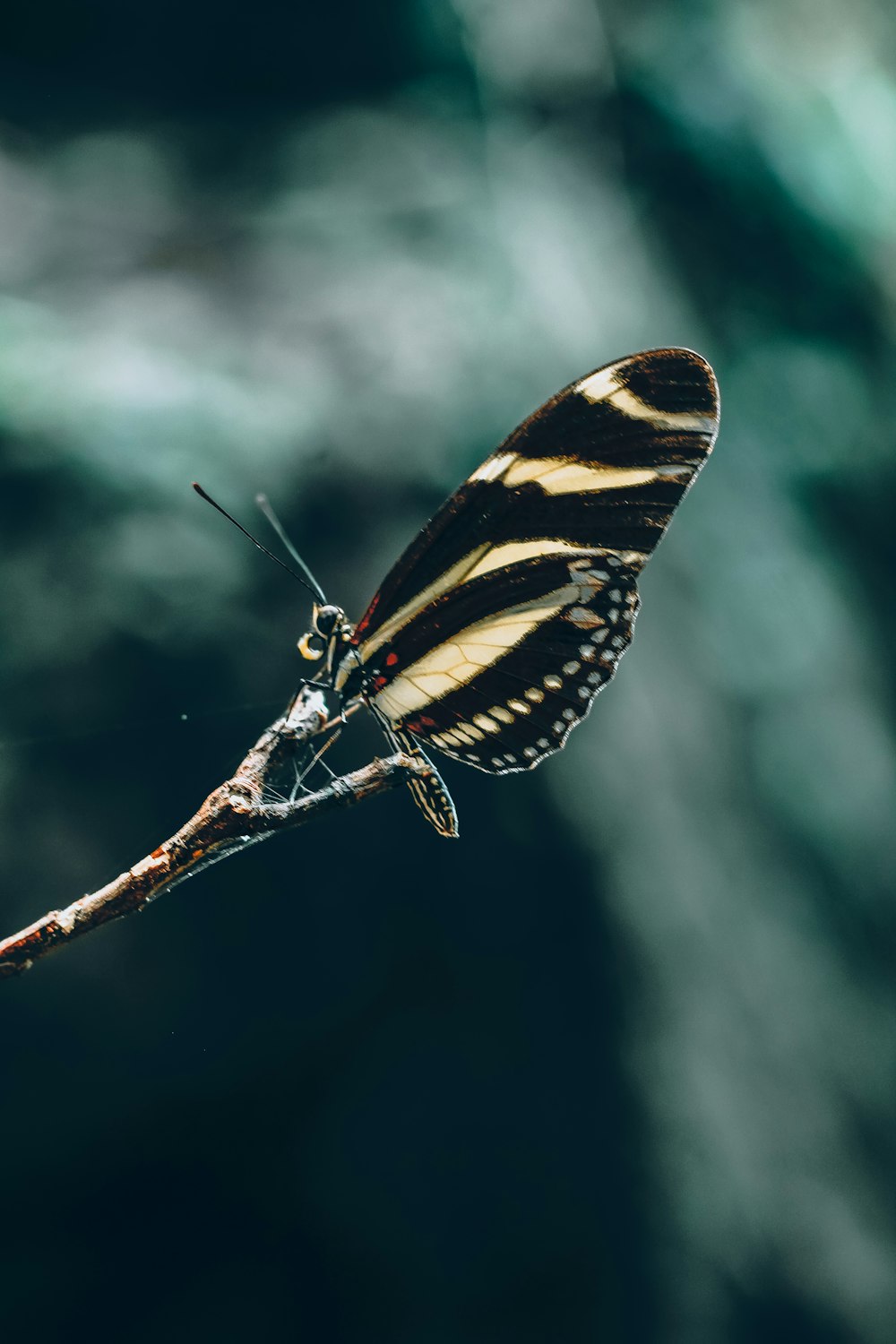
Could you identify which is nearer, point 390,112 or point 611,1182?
point 611,1182

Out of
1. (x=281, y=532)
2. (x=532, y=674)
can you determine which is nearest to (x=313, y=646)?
(x=532, y=674)

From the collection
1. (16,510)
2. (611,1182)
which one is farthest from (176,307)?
(611,1182)

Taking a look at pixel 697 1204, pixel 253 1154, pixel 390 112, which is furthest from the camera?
pixel 390 112

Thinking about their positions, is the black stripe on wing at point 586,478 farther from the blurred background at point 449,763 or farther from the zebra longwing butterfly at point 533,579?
the blurred background at point 449,763

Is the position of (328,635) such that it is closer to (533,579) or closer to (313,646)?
(313,646)

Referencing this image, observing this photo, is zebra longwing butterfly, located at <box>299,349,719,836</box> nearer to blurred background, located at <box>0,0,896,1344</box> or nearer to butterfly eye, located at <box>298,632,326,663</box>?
butterfly eye, located at <box>298,632,326,663</box>

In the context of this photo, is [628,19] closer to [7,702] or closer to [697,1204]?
[7,702]
